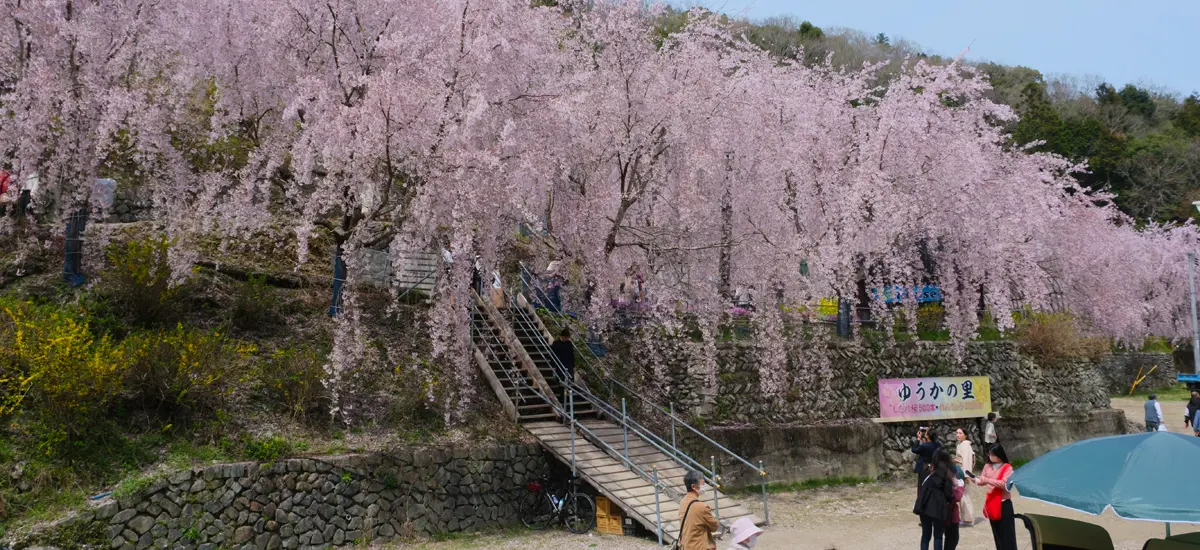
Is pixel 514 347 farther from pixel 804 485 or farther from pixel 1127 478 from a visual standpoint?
pixel 1127 478

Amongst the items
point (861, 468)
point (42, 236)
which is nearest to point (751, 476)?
point (861, 468)

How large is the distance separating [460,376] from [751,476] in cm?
686

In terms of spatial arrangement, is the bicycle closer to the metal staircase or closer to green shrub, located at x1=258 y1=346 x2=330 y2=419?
the metal staircase

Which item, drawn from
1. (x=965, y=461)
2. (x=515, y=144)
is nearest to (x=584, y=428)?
(x=515, y=144)

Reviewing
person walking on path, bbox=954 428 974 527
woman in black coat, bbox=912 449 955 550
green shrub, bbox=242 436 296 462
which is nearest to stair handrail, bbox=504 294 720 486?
person walking on path, bbox=954 428 974 527

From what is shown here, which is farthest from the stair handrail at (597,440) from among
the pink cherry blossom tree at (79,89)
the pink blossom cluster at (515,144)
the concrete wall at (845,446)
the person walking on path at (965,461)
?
the pink cherry blossom tree at (79,89)

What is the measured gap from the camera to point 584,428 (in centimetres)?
1290

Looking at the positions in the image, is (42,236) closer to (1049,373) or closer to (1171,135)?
(1049,373)

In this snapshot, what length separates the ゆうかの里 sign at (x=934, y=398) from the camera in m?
18.1

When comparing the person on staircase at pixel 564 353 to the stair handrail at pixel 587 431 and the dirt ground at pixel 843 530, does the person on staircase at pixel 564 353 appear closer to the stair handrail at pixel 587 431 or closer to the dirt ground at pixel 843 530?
the stair handrail at pixel 587 431

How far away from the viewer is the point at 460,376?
477 inches

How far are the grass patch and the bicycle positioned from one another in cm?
426

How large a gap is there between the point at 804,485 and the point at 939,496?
7.76 m

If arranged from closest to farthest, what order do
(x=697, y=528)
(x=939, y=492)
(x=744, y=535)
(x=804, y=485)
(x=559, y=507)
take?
(x=744, y=535)
(x=697, y=528)
(x=939, y=492)
(x=559, y=507)
(x=804, y=485)
